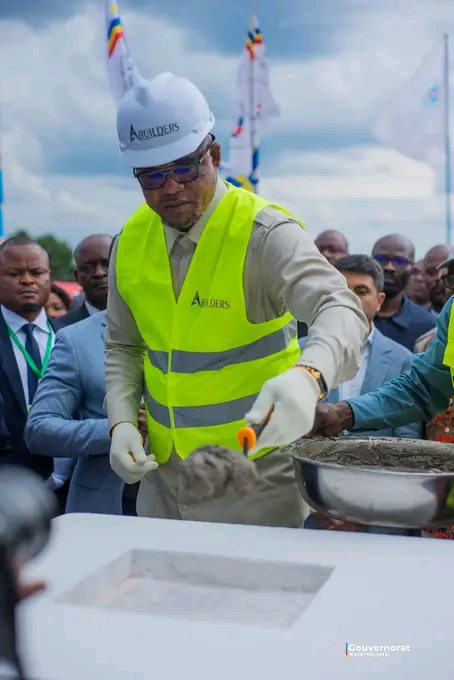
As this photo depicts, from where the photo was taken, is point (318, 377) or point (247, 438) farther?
point (318, 377)

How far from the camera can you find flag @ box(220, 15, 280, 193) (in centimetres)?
1056

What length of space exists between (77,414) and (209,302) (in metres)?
1.38

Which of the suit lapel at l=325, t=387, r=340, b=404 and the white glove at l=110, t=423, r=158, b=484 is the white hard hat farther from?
the suit lapel at l=325, t=387, r=340, b=404

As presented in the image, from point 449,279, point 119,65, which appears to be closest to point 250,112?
point 119,65

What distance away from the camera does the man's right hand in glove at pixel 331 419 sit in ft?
8.29

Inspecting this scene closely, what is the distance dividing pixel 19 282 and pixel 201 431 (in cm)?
215

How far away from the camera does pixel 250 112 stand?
1072 cm

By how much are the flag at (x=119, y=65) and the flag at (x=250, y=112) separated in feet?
10.6

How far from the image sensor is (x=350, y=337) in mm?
2082

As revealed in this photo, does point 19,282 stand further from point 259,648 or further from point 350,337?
point 259,648

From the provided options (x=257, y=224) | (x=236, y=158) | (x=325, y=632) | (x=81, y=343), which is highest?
(x=236, y=158)

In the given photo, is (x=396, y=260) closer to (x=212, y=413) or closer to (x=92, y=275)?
(x=92, y=275)

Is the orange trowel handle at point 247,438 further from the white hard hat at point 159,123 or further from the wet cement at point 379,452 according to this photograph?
the white hard hat at point 159,123

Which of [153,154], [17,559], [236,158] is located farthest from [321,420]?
[236,158]
